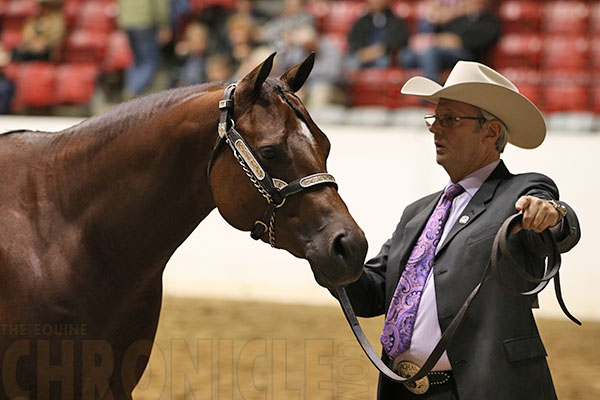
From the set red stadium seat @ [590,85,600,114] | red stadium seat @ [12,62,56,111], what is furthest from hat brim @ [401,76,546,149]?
red stadium seat @ [12,62,56,111]

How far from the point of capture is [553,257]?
219cm

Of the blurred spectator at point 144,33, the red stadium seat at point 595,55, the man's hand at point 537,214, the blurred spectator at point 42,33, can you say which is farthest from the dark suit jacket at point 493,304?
the blurred spectator at point 42,33

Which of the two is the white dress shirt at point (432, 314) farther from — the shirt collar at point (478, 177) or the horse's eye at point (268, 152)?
the horse's eye at point (268, 152)

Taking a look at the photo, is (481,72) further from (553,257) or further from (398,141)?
(398,141)

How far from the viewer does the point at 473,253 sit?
2.30 m

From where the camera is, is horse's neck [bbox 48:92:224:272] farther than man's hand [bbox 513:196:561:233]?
Yes

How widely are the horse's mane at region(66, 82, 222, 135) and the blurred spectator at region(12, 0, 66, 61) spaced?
6.92 metres

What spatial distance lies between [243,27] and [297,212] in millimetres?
5911

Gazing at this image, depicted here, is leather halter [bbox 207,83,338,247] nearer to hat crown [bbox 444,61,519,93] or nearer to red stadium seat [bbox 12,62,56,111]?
hat crown [bbox 444,61,519,93]

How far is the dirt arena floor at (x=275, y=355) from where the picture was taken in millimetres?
4273

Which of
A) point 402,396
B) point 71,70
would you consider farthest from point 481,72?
point 71,70

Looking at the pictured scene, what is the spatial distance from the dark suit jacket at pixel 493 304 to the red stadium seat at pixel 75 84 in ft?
22.2

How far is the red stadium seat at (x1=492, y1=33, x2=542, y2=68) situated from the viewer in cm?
790

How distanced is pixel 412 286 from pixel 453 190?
0.33 m
